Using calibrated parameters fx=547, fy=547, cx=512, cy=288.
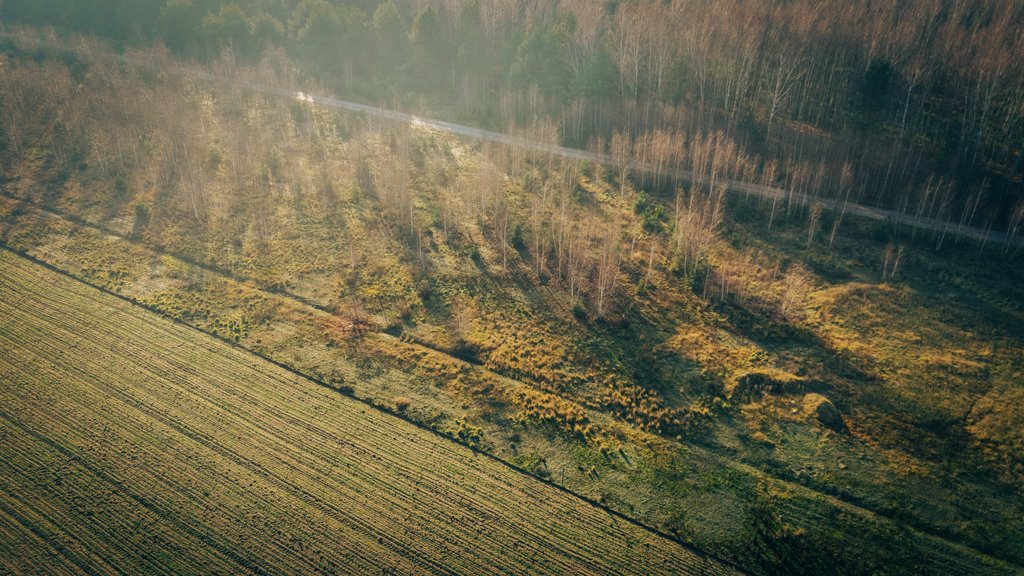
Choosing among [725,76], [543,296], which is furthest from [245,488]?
[725,76]

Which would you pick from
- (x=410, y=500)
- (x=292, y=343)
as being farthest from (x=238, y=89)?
(x=410, y=500)

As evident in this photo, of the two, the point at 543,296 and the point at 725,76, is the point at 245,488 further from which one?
the point at 725,76

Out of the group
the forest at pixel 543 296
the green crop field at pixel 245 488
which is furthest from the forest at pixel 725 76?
the green crop field at pixel 245 488

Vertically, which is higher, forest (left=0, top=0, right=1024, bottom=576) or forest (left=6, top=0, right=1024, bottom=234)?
forest (left=6, top=0, right=1024, bottom=234)

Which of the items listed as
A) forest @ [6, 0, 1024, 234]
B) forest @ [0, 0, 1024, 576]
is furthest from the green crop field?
forest @ [6, 0, 1024, 234]

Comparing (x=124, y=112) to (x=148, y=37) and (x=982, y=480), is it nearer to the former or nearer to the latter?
(x=148, y=37)

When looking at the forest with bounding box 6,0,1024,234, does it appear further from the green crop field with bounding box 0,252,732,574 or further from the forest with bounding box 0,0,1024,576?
the green crop field with bounding box 0,252,732,574

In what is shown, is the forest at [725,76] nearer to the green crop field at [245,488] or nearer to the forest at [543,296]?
the forest at [543,296]
